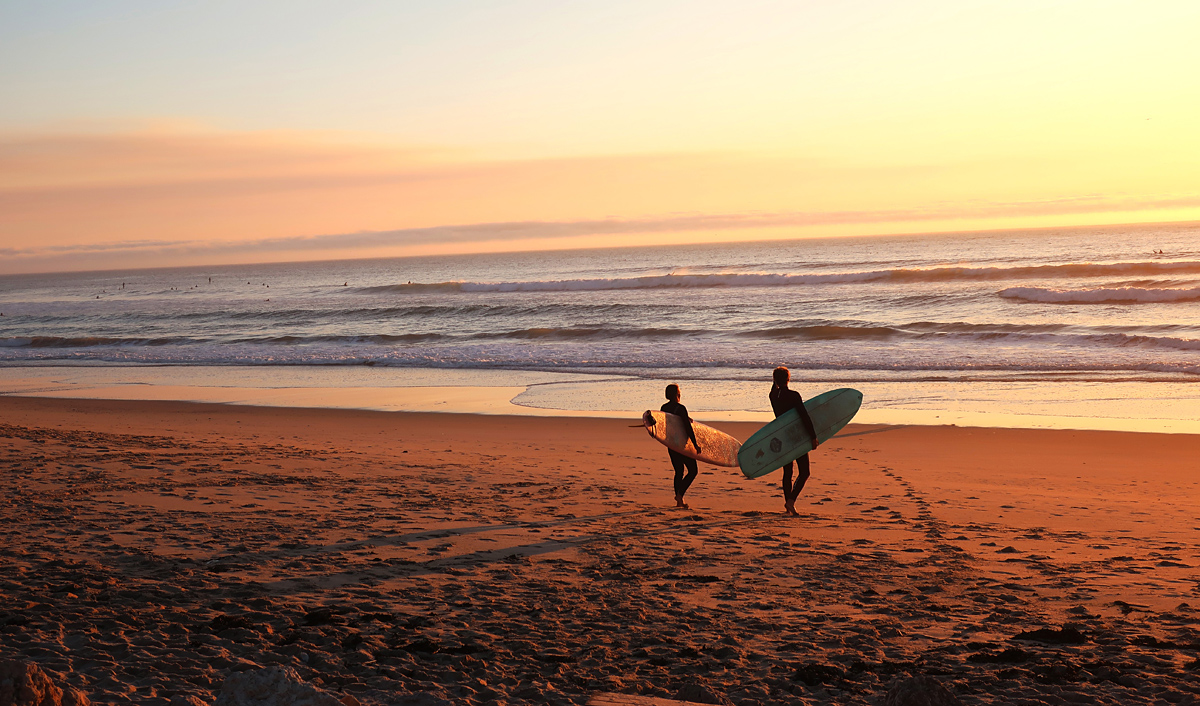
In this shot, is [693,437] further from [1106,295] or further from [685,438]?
[1106,295]

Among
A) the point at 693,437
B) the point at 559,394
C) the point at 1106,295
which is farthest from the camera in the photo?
the point at 1106,295

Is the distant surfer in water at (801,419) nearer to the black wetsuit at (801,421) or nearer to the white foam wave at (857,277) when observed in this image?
the black wetsuit at (801,421)

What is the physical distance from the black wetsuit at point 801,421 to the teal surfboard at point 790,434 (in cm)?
6

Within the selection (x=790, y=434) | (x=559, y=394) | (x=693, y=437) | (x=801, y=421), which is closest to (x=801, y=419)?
(x=801, y=421)

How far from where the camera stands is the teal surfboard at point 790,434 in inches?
314

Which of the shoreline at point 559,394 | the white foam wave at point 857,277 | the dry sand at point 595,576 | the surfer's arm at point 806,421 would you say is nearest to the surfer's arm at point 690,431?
the dry sand at point 595,576

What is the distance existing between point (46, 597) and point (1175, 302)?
115 ft

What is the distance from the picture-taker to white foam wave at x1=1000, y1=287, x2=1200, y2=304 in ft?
100.0

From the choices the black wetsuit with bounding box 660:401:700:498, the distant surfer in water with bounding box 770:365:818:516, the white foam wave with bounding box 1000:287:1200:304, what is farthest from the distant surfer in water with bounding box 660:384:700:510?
the white foam wave with bounding box 1000:287:1200:304

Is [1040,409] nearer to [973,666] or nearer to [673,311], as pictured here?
[973,666]

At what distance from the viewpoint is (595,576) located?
18.3ft

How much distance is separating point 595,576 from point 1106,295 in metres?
33.3

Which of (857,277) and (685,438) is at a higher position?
(857,277)

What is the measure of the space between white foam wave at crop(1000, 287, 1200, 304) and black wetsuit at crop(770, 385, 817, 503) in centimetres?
2889
